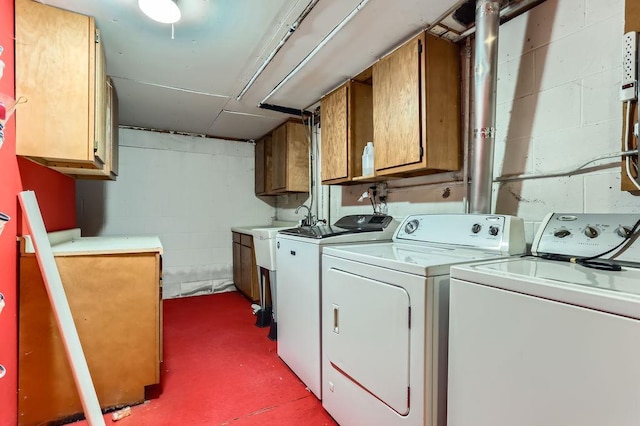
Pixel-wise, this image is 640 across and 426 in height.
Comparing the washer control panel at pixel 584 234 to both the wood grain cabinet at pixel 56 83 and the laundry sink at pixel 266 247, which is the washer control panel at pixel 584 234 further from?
→ the wood grain cabinet at pixel 56 83

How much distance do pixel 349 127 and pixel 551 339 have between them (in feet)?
6.64

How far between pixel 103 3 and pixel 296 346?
226 cm

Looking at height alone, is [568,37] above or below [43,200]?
above

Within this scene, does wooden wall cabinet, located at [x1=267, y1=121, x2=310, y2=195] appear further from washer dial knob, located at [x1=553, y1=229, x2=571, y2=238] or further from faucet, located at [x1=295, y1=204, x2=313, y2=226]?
washer dial knob, located at [x1=553, y1=229, x2=571, y2=238]

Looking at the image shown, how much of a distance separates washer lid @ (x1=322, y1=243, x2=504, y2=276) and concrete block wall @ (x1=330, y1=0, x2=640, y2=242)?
46 cm

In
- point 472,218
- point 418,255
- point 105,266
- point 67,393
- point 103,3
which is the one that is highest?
point 103,3

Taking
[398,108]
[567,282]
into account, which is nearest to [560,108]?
[398,108]

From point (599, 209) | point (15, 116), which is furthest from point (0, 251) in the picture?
point (599, 209)

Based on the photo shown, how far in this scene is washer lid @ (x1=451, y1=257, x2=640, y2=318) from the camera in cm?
71

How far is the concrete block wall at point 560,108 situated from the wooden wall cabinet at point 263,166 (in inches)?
114

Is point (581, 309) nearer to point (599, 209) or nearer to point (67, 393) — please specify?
point (599, 209)

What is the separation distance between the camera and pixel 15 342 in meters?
1.60

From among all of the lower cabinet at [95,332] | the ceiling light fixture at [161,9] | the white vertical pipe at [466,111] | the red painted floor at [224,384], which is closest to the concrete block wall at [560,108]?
the white vertical pipe at [466,111]

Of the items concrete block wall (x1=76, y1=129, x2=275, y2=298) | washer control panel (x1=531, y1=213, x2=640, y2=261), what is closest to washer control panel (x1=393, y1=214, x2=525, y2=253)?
washer control panel (x1=531, y1=213, x2=640, y2=261)
